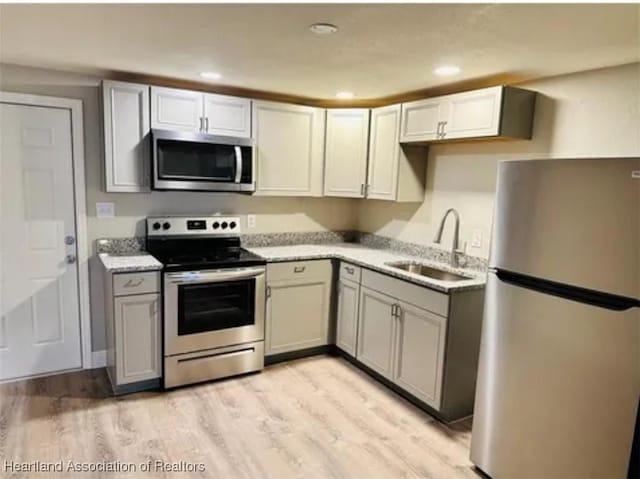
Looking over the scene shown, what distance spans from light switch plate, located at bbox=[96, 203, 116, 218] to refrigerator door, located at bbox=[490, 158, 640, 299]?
2671mm

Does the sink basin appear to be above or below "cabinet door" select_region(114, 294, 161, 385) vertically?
above

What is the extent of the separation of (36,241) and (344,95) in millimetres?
2552

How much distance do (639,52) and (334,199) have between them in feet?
8.53

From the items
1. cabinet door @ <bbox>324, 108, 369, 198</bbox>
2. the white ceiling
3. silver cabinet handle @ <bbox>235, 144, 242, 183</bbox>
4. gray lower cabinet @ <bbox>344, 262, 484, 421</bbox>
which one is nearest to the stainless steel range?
silver cabinet handle @ <bbox>235, 144, 242, 183</bbox>

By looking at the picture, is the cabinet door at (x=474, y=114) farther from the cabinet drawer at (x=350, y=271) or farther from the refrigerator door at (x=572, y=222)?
the cabinet drawer at (x=350, y=271)

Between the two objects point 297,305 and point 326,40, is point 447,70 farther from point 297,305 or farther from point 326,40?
point 297,305

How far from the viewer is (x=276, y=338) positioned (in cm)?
349

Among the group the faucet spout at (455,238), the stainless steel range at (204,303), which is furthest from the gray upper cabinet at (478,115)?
the stainless steel range at (204,303)

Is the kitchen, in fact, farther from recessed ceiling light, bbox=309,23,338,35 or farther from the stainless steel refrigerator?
the stainless steel refrigerator

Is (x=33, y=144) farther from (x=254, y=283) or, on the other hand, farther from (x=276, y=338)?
(x=276, y=338)

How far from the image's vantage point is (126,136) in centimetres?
305

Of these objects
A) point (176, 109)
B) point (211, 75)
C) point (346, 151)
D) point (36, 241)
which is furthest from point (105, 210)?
point (346, 151)

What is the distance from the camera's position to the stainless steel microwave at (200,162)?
3062mm

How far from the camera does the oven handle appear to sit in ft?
9.70
